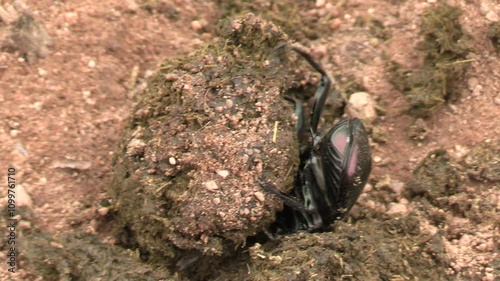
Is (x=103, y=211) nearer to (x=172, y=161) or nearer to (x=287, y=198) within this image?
(x=172, y=161)

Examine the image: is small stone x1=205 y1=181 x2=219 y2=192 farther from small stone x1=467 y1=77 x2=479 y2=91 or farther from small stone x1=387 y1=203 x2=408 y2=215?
small stone x1=467 y1=77 x2=479 y2=91

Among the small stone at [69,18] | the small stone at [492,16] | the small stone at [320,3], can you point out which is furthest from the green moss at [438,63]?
the small stone at [69,18]

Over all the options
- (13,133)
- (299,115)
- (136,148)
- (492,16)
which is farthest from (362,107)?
(13,133)

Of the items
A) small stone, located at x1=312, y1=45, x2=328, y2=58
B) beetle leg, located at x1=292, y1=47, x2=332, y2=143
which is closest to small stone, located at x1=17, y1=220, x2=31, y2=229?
beetle leg, located at x1=292, y1=47, x2=332, y2=143

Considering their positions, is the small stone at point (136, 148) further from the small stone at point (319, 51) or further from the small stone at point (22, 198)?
the small stone at point (319, 51)

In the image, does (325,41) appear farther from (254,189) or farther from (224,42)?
(254,189)
